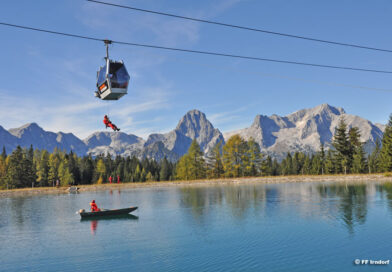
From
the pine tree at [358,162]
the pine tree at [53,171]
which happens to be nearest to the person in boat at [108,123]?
the pine tree at [358,162]

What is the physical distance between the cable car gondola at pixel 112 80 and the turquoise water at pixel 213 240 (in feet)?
45.3

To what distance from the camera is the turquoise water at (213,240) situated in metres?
23.7

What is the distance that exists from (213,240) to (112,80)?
17684mm

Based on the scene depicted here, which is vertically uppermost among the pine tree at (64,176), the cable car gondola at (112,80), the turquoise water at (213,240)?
the cable car gondola at (112,80)

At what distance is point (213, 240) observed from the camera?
99.0 feet

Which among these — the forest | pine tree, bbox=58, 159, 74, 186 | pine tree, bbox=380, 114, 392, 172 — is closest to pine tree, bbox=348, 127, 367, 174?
the forest

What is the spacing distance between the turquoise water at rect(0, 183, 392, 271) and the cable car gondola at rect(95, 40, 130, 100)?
13.8 m

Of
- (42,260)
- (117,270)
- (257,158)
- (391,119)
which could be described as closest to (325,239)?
(117,270)

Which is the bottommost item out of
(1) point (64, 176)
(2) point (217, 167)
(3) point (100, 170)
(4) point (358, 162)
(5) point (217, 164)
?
(1) point (64, 176)

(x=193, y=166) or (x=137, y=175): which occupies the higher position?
(x=193, y=166)

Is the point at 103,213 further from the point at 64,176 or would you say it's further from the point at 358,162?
the point at 358,162

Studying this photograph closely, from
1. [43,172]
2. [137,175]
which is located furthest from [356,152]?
[43,172]

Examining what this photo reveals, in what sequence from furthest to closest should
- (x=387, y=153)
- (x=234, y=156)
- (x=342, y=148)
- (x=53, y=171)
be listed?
(x=53, y=171) < (x=234, y=156) < (x=342, y=148) < (x=387, y=153)

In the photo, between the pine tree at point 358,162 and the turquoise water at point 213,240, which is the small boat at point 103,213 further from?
the pine tree at point 358,162
